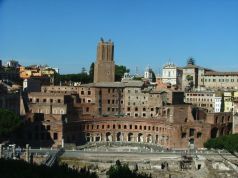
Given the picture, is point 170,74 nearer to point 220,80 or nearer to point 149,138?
point 220,80

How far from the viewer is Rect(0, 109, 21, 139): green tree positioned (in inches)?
2146

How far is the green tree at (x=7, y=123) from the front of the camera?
2146 inches

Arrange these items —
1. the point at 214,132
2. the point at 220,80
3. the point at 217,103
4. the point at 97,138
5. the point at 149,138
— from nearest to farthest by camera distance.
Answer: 1. the point at 214,132
2. the point at 149,138
3. the point at 97,138
4. the point at 217,103
5. the point at 220,80

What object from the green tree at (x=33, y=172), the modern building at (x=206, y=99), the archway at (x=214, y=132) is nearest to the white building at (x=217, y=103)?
the modern building at (x=206, y=99)

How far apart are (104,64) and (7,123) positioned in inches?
1103

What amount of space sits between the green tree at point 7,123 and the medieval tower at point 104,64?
81.9 feet

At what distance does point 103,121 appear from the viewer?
69188mm

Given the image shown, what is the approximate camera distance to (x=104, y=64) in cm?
8056

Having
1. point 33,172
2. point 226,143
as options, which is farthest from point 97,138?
point 33,172

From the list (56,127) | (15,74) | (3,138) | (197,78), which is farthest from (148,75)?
(3,138)

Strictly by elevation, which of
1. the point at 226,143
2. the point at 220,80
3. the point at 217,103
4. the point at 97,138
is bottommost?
the point at 97,138

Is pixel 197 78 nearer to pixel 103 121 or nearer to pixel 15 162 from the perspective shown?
pixel 103 121

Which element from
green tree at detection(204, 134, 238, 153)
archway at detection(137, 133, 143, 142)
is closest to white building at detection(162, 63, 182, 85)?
archway at detection(137, 133, 143, 142)

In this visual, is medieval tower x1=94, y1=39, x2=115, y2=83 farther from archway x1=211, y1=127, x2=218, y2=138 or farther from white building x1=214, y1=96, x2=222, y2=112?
archway x1=211, y1=127, x2=218, y2=138
